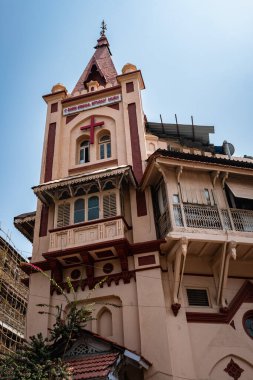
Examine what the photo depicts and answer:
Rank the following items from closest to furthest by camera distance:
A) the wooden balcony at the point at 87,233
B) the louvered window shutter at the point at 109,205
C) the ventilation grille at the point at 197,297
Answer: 1. the ventilation grille at the point at 197,297
2. the wooden balcony at the point at 87,233
3. the louvered window shutter at the point at 109,205

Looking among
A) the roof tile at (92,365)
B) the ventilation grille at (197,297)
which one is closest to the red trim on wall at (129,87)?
the ventilation grille at (197,297)

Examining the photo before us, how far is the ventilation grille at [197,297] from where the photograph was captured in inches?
525

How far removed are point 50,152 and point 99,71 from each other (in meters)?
7.34

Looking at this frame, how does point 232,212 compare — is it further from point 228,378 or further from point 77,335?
point 77,335

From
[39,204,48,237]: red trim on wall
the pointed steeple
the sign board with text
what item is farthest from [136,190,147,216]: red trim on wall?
the pointed steeple

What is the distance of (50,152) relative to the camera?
18.0 meters

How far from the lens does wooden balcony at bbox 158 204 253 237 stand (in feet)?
44.0

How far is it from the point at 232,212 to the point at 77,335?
Result: 23.5ft

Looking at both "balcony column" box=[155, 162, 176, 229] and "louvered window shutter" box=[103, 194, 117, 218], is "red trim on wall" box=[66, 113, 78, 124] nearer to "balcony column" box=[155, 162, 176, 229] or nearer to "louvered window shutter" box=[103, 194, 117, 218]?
"louvered window shutter" box=[103, 194, 117, 218]

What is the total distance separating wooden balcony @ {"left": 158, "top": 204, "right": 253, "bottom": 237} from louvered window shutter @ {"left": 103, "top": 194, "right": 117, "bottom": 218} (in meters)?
1.86

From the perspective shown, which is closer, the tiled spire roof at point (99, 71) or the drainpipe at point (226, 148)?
the drainpipe at point (226, 148)

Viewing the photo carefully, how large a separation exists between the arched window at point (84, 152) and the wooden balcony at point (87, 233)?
4.61 metres

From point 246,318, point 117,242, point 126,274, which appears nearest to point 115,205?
point 117,242

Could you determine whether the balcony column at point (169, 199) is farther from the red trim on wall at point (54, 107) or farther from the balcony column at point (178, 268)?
the red trim on wall at point (54, 107)
